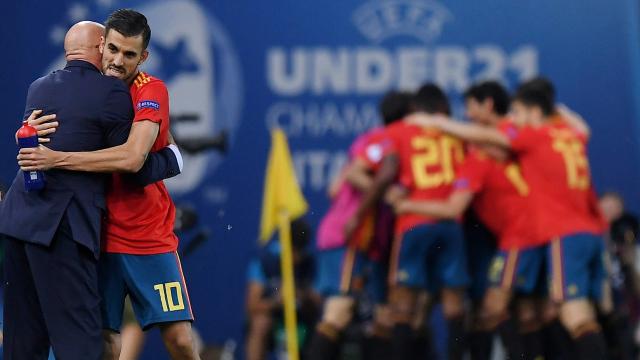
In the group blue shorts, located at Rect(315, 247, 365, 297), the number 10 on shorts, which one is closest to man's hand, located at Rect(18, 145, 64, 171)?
the number 10 on shorts

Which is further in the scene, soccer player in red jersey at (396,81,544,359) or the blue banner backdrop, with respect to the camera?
the blue banner backdrop

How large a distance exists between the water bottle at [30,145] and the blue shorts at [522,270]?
168 inches

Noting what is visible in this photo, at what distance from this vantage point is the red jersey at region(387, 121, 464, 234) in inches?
379

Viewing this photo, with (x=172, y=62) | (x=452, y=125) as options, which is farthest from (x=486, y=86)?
(x=172, y=62)

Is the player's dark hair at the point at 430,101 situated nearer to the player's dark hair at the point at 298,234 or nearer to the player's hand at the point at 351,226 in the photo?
the player's hand at the point at 351,226

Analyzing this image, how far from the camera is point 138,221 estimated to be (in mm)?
6090

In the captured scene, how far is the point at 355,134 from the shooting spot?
11.4 meters

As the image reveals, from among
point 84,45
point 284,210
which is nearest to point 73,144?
point 84,45

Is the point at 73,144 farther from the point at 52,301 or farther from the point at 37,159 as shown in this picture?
the point at 52,301

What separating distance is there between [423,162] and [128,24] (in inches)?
158

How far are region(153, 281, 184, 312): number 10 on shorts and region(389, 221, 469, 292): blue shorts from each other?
3659 mm

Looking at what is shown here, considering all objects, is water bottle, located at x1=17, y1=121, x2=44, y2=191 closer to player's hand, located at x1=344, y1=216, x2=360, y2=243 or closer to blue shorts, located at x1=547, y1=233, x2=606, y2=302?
blue shorts, located at x1=547, y1=233, x2=606, y2=302

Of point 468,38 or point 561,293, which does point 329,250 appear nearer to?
point 561,293

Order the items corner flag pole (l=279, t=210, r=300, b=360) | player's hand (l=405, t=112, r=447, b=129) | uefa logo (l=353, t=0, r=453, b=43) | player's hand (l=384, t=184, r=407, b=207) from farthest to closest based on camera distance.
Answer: uefa logo (l=353, t=0, r=453, b=43)
corner flag pole (l=279, t=210, r=300, b=360)
player's hand (l=384, t=184, r=407, b=207)
player's hand (l=405, t=112, r=447, b=129)
